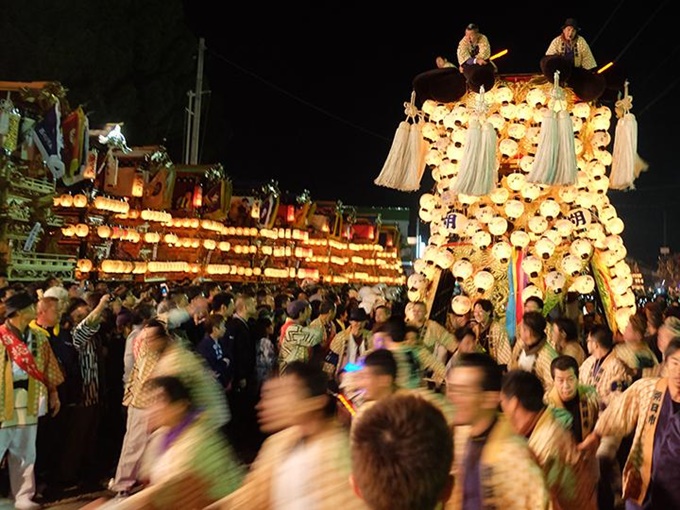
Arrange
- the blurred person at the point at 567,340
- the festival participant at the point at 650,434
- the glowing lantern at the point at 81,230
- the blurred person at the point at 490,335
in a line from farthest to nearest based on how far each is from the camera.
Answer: the glowing lantern at the point at 81,230
the blurred person at the point at 490,335
the blurred person at the point at 567,340
the festival participant at the point at 650,434

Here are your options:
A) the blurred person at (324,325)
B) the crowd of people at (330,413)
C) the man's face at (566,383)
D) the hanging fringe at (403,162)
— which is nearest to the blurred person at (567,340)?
the crowd of people at (330,413)

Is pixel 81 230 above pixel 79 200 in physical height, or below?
below

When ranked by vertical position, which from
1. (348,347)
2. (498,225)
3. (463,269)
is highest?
(498,225)

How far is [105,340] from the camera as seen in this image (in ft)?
26.2

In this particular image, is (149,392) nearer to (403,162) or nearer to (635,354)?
(635,354)

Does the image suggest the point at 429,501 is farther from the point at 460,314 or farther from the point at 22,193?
the point at 22,193

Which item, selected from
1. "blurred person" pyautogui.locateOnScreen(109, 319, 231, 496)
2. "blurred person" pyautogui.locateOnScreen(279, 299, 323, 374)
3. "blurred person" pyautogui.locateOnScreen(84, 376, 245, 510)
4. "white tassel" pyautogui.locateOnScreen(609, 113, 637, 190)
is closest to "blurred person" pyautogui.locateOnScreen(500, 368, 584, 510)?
"blurred person" pyautogui.locateOnScreen(84, 376, 245, 510)

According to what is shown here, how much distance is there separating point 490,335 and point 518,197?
12.9 feet

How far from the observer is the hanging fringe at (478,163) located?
10.9 m

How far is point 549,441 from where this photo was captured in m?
3.40

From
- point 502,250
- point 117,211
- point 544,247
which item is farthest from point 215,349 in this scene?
point 117,211

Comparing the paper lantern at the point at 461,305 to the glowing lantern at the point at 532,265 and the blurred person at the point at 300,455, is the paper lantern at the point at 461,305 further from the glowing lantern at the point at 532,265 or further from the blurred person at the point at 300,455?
the blurred person at the point at 300,455

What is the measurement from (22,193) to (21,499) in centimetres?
1141

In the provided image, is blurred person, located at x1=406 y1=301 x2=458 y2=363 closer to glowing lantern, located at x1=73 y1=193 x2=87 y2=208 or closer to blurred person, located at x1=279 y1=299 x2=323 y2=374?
blurred person, located at x1=279 y1=299 x2=323 y2=374
